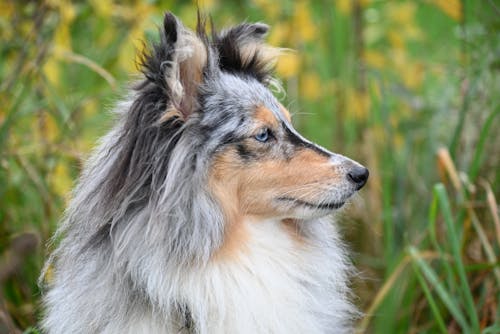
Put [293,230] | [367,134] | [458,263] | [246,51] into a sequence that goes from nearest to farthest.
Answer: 1. [293,230]
2. [246,51]
3. [458,263]
4. [367,134]

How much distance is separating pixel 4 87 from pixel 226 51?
1.59 m

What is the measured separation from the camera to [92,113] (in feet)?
19.1

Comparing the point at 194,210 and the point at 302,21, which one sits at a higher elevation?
the point at 302,21

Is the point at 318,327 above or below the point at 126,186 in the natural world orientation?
below

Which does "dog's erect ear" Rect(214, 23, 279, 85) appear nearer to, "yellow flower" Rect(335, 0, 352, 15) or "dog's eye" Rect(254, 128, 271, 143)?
"dog's eye" Rect(254, 128, 271, 143)

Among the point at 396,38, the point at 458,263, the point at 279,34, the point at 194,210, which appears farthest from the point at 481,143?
the point at 396,38

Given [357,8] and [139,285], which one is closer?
[139,285]

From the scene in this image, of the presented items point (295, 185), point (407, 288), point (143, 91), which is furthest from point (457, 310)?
point (143, 91)

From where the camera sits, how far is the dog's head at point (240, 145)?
315cm

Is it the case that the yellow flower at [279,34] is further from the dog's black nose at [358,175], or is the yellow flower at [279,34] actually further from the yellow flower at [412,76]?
the dog's black nose at [358,175]

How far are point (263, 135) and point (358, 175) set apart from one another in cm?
44

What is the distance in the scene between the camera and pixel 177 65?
3.05 metres

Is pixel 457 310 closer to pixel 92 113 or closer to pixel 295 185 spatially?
pixel 295 185

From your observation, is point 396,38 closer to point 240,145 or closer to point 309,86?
point 309,86
